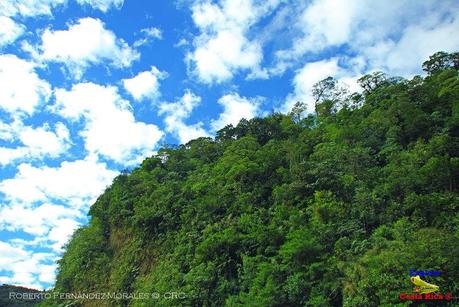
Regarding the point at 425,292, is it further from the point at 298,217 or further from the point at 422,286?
the point at 298,217

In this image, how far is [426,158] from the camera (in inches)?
748

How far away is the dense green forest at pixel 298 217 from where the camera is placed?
1513 centimetres

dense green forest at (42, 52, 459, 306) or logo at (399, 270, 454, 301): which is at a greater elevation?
dense green forest at (42, 52, 459, 306)

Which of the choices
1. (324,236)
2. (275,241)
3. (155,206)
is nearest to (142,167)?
(155,206)

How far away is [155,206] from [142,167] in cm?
891

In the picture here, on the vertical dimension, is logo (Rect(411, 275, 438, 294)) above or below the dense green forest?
below

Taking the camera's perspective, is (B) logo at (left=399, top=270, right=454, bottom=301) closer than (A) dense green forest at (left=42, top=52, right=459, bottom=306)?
Yes

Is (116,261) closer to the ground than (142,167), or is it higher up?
closer to the ground

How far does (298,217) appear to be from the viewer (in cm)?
1892

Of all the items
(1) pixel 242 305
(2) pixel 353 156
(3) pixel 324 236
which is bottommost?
(1) pixel 242 305

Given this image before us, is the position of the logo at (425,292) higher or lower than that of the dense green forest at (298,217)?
lower

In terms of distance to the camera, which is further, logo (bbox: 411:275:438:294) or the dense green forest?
the dense green forest

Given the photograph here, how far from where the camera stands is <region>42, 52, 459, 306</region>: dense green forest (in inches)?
596

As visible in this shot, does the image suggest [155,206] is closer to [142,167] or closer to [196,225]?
[196,225]
